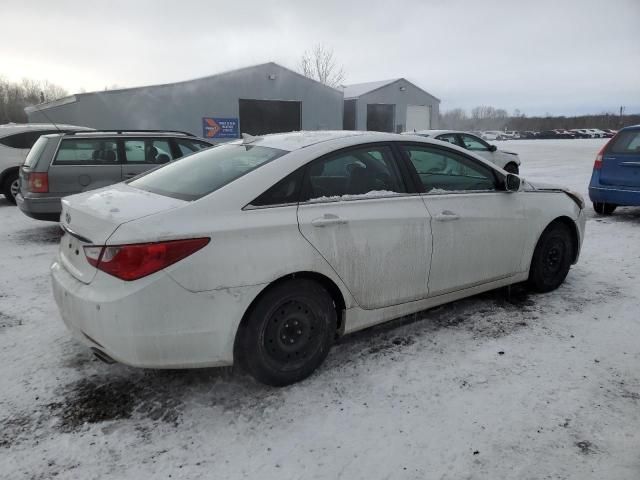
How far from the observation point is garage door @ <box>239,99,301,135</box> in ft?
79.1

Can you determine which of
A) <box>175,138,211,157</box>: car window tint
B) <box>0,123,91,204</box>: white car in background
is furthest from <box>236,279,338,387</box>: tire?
<box>0,123,91,204</box>: white car in background

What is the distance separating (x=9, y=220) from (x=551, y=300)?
27.9ft

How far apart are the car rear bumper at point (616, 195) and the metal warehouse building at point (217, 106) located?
57.1ft

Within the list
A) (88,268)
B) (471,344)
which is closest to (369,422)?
(471,344)

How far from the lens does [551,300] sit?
14.4ft

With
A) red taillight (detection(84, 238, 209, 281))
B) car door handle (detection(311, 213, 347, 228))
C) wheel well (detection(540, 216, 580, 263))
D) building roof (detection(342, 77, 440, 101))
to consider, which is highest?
building roof (detection(342, 77, 440, 101))

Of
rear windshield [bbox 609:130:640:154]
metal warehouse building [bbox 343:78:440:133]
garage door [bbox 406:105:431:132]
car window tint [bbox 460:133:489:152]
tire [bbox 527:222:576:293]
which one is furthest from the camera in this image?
garage door [bbox 406:105:431:132]

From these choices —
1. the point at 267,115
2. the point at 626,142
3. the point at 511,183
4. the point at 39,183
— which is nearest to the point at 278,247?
the point at 511,183

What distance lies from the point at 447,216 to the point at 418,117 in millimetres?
30652

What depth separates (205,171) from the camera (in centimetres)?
326

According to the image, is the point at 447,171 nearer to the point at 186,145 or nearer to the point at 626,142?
the point at 186,145

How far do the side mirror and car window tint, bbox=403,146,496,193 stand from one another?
4.3 inches

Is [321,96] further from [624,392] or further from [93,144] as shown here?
[624,392]

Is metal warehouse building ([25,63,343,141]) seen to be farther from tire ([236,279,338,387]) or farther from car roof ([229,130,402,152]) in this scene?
tire ([236,279,338,387])
